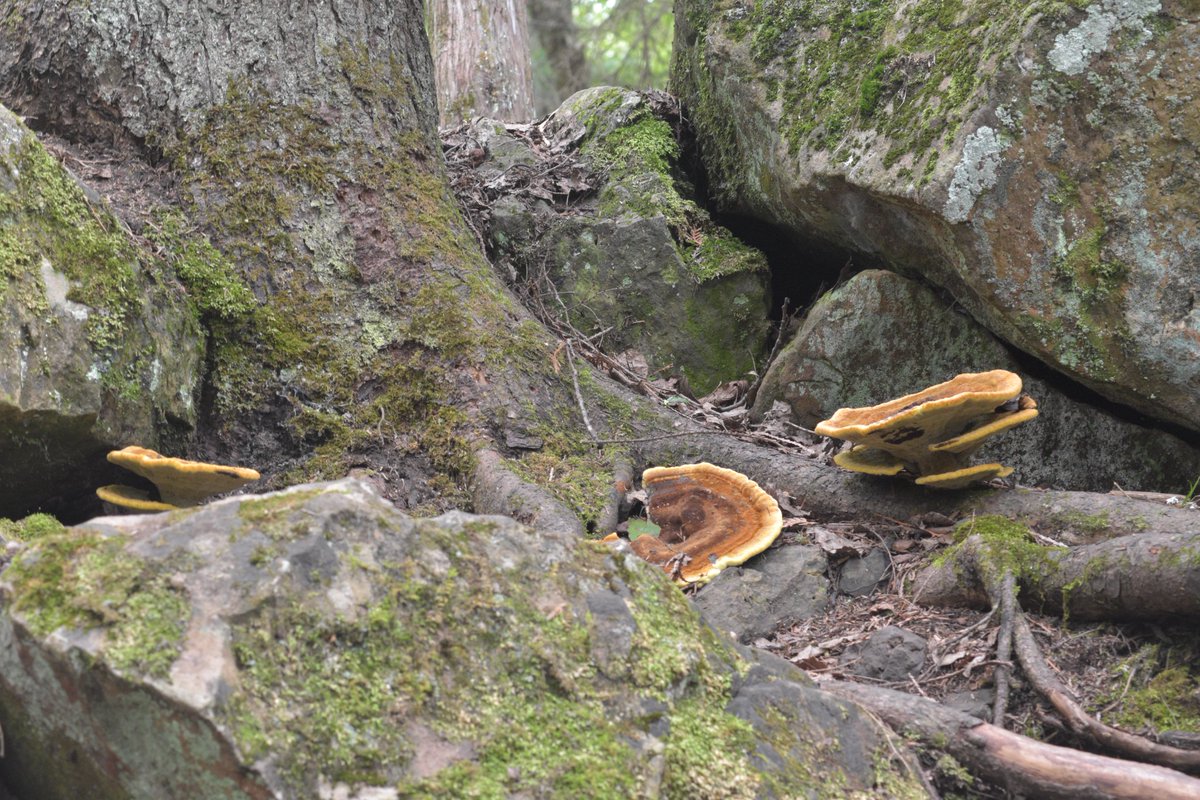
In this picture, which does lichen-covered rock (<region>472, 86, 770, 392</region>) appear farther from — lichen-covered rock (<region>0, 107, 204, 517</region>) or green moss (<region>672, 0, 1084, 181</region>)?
lichen-covered rock (<region>0, 107, 204, 517</region>)

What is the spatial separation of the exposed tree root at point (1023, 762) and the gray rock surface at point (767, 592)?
904mm

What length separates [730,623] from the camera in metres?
3.62

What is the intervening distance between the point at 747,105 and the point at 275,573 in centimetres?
456

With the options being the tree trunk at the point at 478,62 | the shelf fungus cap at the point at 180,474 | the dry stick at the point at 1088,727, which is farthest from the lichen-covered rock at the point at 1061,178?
the tree trunk at the point at 478,62

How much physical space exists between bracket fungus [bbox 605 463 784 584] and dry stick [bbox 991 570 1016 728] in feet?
2.93

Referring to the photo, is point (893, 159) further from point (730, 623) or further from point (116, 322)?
point (116, 322)

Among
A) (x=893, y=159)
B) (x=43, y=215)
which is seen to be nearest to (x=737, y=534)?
(x=893, y=159)

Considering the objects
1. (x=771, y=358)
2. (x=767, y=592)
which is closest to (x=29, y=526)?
(x=767, y=592)

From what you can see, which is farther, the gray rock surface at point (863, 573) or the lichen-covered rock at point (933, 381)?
the lichen-covered rock at point (933, 381)

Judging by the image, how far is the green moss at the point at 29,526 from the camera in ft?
10.1

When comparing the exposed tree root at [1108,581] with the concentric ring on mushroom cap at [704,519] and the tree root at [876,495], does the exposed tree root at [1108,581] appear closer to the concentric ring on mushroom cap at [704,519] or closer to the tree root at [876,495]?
the tree root at [876,495]

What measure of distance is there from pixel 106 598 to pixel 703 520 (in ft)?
8.61

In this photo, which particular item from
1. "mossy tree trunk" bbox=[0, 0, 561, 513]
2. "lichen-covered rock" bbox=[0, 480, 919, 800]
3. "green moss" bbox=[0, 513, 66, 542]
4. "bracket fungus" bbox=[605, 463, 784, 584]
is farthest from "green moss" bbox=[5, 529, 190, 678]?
"bracket fungus" bbox=[605, 463, 784, 584]

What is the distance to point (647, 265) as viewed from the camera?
6.06 meters
